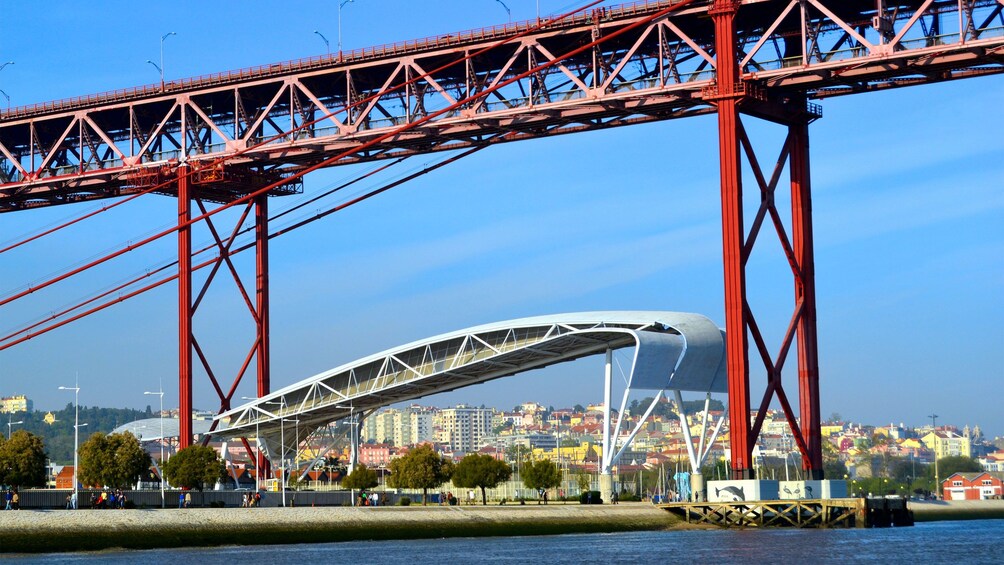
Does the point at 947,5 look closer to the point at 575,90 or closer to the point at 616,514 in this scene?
the point at 575,90

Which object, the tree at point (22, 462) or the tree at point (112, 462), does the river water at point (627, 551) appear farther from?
the tree at point (112, 462)

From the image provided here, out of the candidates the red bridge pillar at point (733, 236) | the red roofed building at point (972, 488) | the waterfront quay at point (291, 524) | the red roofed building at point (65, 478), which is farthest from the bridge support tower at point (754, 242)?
the red roofed building at point (972, 488)

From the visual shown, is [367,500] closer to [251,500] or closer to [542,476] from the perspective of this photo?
[251,500]

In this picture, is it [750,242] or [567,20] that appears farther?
[567,20]

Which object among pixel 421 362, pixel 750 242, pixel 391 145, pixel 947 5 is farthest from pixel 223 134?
pixel 947 5

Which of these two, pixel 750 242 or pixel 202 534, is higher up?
pixel 750 242

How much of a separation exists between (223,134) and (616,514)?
2817 cm

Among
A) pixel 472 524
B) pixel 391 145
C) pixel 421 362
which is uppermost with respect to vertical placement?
pixel 391 145

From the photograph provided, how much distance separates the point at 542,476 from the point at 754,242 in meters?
36.6

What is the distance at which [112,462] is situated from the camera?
82.2 m

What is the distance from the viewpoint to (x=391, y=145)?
7538cm

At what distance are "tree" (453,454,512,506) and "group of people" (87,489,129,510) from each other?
27.7m

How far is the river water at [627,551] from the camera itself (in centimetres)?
5194

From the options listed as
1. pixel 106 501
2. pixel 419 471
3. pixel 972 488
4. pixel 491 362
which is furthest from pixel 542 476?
pixel 972 488
